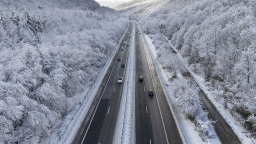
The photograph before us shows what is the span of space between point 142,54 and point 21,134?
162 ft

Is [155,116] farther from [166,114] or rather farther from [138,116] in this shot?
[138,116]

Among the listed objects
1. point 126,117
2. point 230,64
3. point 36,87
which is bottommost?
point 126,117

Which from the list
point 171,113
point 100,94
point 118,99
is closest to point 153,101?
point 171,113

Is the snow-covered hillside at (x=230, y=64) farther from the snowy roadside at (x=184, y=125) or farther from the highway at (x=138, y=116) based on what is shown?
the highway at (x=138, y=116)

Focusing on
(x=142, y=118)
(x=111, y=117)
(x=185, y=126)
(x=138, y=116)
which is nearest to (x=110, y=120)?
(x=111, y=117)

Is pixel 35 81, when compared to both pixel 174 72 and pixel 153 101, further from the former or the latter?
pixel 174 72

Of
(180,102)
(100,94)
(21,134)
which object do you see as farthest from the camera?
(100,94)

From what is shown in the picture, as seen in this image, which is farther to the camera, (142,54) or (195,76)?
(142,54)

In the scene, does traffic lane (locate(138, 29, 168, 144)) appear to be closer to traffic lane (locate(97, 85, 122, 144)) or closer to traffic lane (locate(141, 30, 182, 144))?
traffic lane (locate(141, 30, 182, 144))

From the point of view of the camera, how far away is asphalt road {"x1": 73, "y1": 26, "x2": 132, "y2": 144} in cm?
2119

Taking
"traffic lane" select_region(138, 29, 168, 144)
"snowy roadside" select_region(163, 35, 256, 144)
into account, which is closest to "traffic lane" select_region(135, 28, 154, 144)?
"traffic lane" select_region(138, 29, 168, 144)

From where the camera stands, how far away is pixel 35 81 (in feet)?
72.4

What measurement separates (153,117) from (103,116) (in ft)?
28.0

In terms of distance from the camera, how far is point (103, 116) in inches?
1007
